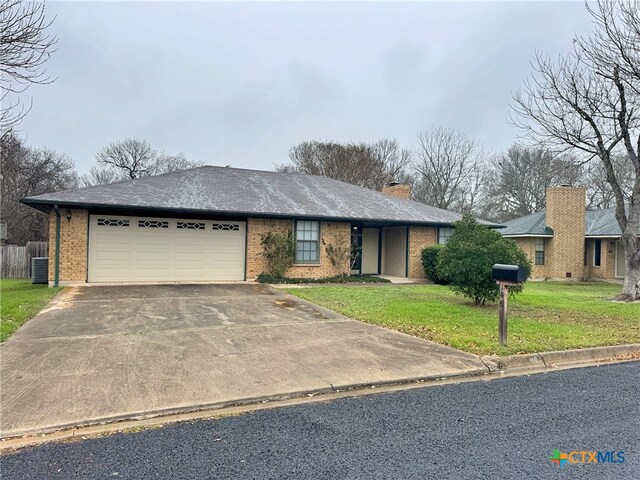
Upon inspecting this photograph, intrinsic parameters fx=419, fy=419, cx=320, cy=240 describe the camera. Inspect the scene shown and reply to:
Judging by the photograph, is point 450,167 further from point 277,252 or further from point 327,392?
point 327,392

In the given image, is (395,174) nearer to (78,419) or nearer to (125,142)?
(125,142)

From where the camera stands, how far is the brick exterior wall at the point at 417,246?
58.5ft

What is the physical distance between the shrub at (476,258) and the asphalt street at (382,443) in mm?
5297

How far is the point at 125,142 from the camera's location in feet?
132

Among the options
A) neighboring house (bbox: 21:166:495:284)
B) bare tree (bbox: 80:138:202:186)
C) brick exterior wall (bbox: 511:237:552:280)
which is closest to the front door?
neighboring house (bbox: 21:166:495:284)

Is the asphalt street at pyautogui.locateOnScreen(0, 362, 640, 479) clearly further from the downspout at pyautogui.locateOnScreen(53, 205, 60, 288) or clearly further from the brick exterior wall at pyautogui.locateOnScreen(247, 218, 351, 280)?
the downspout at pyautogui.locateOnScreen(53, 205, 60, 288)

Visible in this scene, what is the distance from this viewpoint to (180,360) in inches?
216

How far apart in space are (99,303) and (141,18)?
26.8ft

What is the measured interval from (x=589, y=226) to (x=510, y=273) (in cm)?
2130

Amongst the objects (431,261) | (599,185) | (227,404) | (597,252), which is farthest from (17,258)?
(599,185)

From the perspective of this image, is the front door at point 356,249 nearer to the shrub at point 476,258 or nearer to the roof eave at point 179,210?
the roof eave at point 179,210

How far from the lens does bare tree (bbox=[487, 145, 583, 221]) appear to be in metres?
37.2

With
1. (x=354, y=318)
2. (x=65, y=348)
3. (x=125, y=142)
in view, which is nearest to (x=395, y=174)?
(x=125, y=142)

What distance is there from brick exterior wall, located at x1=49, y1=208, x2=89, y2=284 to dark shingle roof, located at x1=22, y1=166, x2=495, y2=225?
0.62 metres
